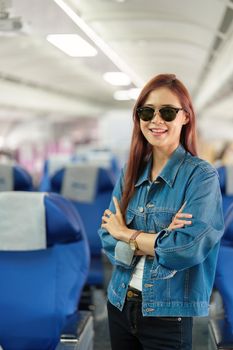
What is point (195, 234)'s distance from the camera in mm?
1532

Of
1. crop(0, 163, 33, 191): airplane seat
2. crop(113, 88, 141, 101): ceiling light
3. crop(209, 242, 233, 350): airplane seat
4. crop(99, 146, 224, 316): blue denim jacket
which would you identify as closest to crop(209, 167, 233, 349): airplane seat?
crop(209, 242, 233, 350): airplane seat

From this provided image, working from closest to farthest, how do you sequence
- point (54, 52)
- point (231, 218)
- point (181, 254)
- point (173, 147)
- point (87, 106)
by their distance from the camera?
point (181, 254)
point (173, 147)
point (231, 218)
point (54, 52)
point (87, 106)

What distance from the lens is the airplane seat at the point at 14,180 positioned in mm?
4227

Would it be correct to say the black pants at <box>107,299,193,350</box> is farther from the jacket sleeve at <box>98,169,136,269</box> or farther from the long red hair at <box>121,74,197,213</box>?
the long red hair at <box>121,74,197,213</box>

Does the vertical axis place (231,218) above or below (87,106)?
below

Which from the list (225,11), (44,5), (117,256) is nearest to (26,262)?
(117,256)

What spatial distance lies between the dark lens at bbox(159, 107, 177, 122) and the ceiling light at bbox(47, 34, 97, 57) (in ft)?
5.21

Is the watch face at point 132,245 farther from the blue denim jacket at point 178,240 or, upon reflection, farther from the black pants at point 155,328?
the black pants at point 155,328

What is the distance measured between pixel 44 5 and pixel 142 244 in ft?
4.25

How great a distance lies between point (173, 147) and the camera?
174cm

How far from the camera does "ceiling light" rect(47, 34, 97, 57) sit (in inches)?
126

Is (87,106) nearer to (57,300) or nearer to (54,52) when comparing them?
(54,52)

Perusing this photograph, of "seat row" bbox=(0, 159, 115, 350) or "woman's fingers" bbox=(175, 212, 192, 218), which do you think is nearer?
"woman's fingers" bbox=(175, 212, 192, 218)

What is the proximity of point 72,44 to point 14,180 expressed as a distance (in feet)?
4.45
